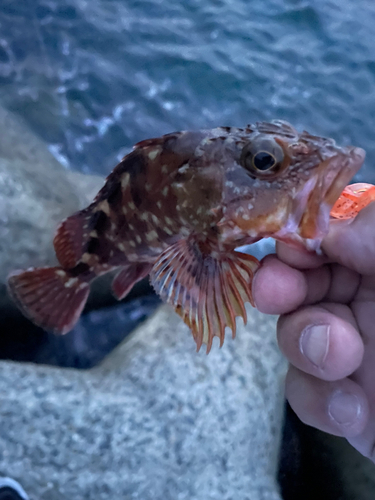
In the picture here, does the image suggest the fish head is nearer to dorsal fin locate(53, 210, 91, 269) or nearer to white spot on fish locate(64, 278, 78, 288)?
dorsal fin locate(53, 210, 91, 269)

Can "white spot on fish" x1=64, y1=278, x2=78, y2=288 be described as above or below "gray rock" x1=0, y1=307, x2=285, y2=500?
above

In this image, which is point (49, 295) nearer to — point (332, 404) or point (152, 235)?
point (152, 235)

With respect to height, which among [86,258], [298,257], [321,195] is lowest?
[86,258]

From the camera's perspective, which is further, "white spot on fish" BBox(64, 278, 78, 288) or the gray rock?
"white spot on fish" BBox(64, 278, 78, 288)

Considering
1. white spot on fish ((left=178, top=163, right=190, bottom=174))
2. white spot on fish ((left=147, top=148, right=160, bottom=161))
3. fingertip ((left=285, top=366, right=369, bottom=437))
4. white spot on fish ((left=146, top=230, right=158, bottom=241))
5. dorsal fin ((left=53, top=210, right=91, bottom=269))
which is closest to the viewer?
fingertip ((left=285, top=366, right=369, bottom=437))

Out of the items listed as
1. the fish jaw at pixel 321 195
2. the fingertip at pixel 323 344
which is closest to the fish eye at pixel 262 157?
the fish jaw at pixel 321 195

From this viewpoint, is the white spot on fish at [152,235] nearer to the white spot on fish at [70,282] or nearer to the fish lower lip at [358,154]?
the white spot on fish at [70,282]

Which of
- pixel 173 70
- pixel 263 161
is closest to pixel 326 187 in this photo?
pixel 263 161

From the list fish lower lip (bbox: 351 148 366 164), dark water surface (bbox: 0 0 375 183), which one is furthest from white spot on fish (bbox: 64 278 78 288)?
dark water surface (bbox: 0 0 375 183)
